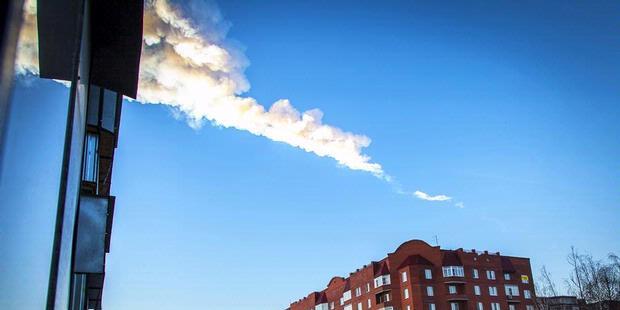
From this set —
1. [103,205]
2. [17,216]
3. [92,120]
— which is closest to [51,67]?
[17,216]

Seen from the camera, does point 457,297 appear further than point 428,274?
No

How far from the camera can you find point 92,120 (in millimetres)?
7004

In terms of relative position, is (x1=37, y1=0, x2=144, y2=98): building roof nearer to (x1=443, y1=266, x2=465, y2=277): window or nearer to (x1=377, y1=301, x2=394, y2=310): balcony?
(x1=377, y1=301, x2=394, y2=310): balcony

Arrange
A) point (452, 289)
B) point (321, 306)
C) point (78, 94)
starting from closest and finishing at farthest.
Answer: point (78, 94) → point (452, 289) → point (321, 306)

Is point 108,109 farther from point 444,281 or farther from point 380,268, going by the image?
point 380,268

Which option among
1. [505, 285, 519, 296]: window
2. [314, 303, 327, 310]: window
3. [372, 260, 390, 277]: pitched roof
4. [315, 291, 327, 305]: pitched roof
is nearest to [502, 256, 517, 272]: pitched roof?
[505, 285, 519, 296]: window

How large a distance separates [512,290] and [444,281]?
966cm

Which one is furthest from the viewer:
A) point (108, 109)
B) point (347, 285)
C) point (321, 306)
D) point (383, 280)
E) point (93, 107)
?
point (321, 306)

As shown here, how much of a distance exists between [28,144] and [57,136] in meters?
0.91

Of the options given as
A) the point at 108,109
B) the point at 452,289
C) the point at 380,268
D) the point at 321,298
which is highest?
the point at 380,268

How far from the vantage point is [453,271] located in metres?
62.2

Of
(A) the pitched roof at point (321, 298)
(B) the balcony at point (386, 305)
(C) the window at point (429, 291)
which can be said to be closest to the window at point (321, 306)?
(A) the pitched roof at point (321, 298)

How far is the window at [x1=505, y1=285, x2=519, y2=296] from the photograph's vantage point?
6454 centimetres

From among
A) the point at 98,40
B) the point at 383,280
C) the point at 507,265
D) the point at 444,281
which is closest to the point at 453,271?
the point at 444,281
